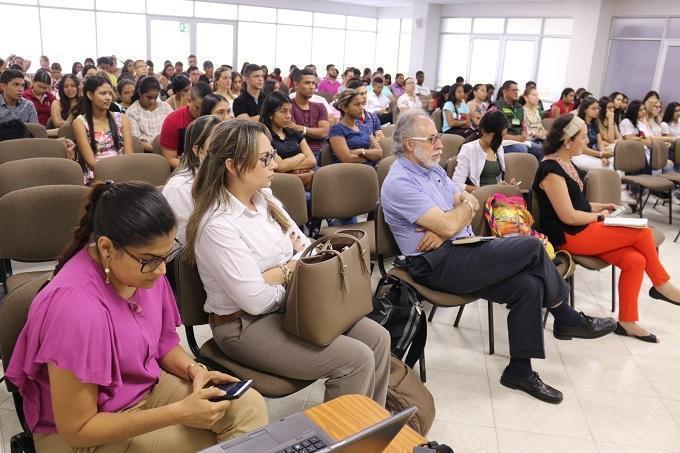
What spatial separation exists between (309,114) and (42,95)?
128 inches

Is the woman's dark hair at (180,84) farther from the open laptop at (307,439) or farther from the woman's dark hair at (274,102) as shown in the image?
the open laptop at (307,439)

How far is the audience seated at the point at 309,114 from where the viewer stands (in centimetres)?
489

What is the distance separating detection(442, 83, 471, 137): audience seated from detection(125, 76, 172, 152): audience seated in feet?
13.7

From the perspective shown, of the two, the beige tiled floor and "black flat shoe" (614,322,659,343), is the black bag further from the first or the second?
"black flat shoe" (614,322,659,343)

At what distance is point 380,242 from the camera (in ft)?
9.64

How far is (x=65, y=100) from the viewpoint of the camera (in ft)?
18.2

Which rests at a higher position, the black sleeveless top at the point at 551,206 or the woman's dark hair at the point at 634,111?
the woman's dark hair at the point at 634,111

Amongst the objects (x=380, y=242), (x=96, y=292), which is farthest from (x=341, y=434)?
(x=380, y=242)

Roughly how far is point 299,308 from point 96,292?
0.73 metres

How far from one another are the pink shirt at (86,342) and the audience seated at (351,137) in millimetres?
3139

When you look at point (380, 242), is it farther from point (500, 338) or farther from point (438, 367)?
point (500, 338)

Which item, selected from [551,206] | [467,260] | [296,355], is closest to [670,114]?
[551,206]

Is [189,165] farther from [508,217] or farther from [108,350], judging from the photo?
[508,217]

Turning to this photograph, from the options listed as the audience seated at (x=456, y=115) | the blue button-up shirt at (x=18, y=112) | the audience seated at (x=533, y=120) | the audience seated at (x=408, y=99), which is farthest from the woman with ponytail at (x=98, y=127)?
the audience seated at (x=408, y=99)
